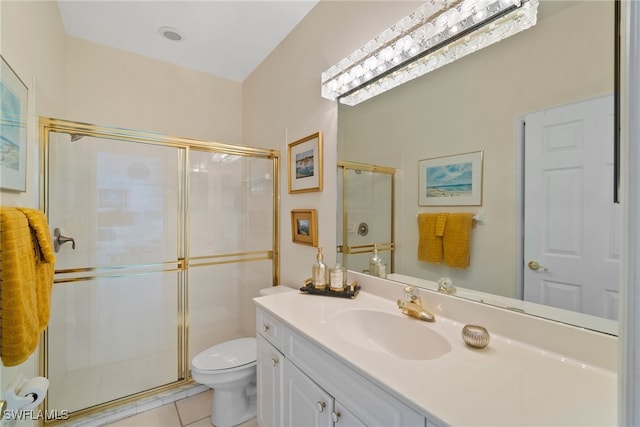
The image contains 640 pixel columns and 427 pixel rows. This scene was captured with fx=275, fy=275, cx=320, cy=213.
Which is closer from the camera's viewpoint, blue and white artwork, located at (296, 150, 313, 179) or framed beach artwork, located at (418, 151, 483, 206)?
framed beach artwork, located at (418, 151, 483, 206)

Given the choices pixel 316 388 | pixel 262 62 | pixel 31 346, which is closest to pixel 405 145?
pixel 316 388

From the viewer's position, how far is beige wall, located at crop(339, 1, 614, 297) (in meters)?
0.83

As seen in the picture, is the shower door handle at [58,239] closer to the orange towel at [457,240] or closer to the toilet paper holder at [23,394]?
the toilet paper holder at [23,394]

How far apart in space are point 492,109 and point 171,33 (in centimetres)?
225

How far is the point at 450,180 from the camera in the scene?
1.15 meters

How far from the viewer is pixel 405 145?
1312mm

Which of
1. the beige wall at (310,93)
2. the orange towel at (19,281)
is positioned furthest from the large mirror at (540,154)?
the orange towel at (19,281)

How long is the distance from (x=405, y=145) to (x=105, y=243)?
6.50ft

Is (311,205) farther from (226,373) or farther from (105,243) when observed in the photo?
(105,243)

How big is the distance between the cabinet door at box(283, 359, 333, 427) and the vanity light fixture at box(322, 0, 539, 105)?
1380mm

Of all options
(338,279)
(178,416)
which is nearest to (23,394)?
(178,416)

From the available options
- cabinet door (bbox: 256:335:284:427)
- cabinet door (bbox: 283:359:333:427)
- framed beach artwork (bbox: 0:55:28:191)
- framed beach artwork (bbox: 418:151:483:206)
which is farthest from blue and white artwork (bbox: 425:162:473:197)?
framed beach artwork (bbox: 0:55:28:191)

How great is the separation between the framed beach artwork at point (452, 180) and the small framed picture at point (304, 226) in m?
0.75

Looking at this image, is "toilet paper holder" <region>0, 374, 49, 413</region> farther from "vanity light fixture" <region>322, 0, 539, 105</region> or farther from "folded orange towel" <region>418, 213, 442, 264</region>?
"vanity light fixture" <region>322, 0, 539, 105</region>
